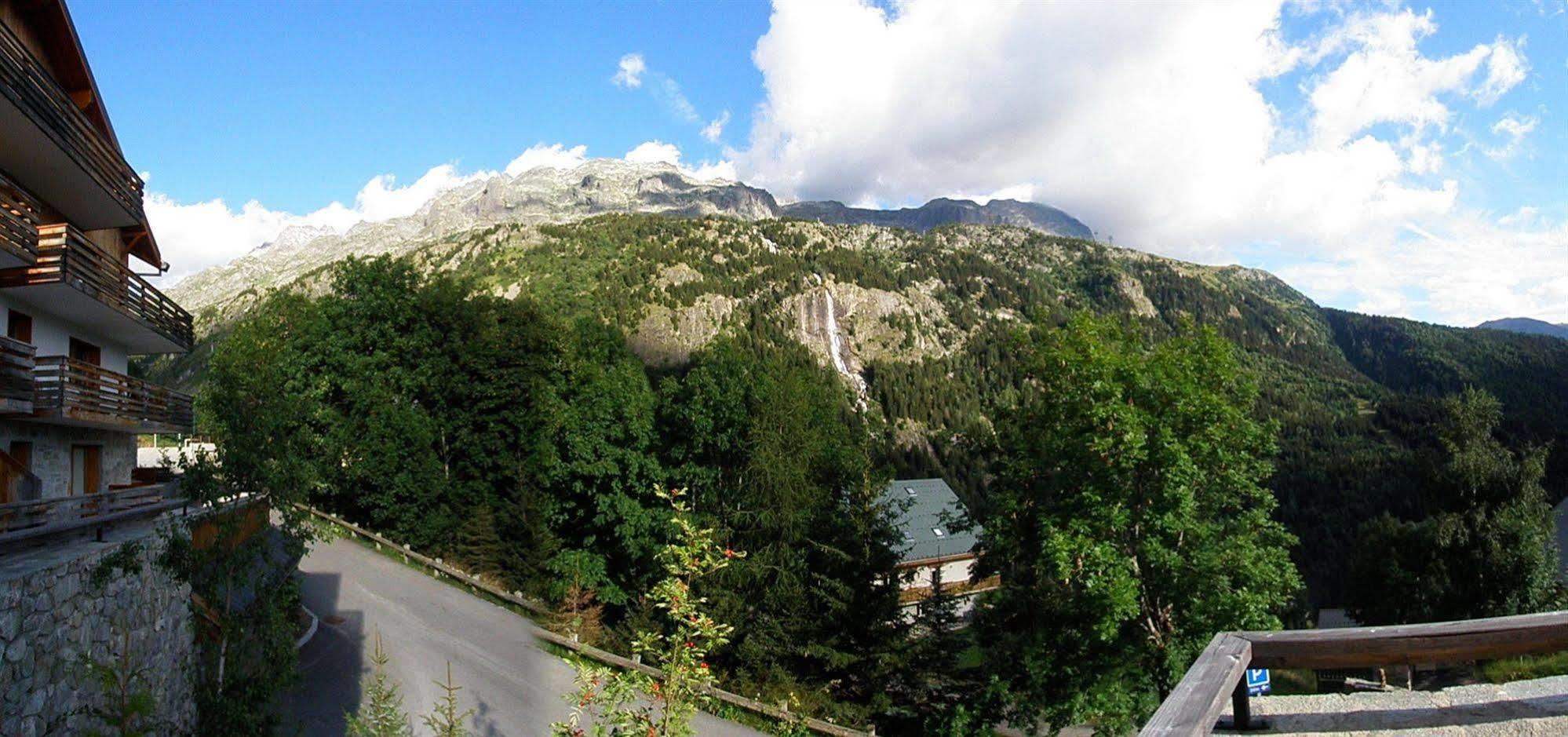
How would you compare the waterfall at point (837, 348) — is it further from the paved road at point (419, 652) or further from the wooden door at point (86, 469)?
the wooden door at point (86, 469)

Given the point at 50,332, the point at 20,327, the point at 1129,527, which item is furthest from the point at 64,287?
the point at 1129,527

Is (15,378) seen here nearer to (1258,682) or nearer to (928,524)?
(1258,682)

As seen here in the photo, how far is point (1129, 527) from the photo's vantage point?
1638 cm

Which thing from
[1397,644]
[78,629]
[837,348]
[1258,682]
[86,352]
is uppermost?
[837,348]

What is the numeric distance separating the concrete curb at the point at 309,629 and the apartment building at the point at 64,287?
5050mm

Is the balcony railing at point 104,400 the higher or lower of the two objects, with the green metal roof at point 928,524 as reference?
higher

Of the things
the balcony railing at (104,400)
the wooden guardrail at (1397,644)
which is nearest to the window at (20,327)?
the balcony railing at (104,400)

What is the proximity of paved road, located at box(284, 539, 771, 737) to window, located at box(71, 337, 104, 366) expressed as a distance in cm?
647

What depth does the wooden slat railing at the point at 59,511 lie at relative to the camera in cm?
846

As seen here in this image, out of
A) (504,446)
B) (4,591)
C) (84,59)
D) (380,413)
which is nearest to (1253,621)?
(4,591)

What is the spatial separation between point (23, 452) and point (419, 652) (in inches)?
371

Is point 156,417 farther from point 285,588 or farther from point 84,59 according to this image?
point 285,588

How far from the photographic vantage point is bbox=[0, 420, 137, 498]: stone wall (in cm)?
1274

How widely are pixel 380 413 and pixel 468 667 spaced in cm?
1434
